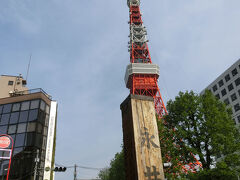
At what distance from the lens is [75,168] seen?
31406 mm

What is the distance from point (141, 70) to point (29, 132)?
3195 cm

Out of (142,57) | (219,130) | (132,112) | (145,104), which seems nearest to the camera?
(132,112)

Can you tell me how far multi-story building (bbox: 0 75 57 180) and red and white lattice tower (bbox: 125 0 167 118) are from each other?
21.7m

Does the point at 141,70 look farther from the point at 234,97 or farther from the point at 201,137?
the point at 201,137

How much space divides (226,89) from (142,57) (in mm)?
22149

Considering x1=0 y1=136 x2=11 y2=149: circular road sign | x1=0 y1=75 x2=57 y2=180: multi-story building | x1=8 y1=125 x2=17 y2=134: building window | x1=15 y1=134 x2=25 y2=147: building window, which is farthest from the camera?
x1=8 y1=125 x2=17 y2=134: building window

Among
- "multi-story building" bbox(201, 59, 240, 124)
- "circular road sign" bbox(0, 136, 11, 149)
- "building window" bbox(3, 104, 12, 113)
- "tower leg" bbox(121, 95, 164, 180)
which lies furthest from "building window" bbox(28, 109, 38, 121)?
"multi-story building" bbox(201, 59, 240, 124)

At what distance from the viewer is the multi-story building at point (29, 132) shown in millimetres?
20266

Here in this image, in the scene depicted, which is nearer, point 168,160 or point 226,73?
point 168,160

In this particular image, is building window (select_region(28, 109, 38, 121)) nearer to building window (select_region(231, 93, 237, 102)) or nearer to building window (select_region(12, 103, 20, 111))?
building window (select_region(12, 103, 20, 111))

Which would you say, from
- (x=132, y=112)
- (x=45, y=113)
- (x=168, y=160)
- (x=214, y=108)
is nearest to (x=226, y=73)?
(x=214, y=108)

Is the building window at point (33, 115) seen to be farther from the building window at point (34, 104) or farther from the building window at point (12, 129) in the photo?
the building window at point (12, 129)

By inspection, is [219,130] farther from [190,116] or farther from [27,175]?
[27,175]

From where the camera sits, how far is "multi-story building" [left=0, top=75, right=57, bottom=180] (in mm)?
20266
